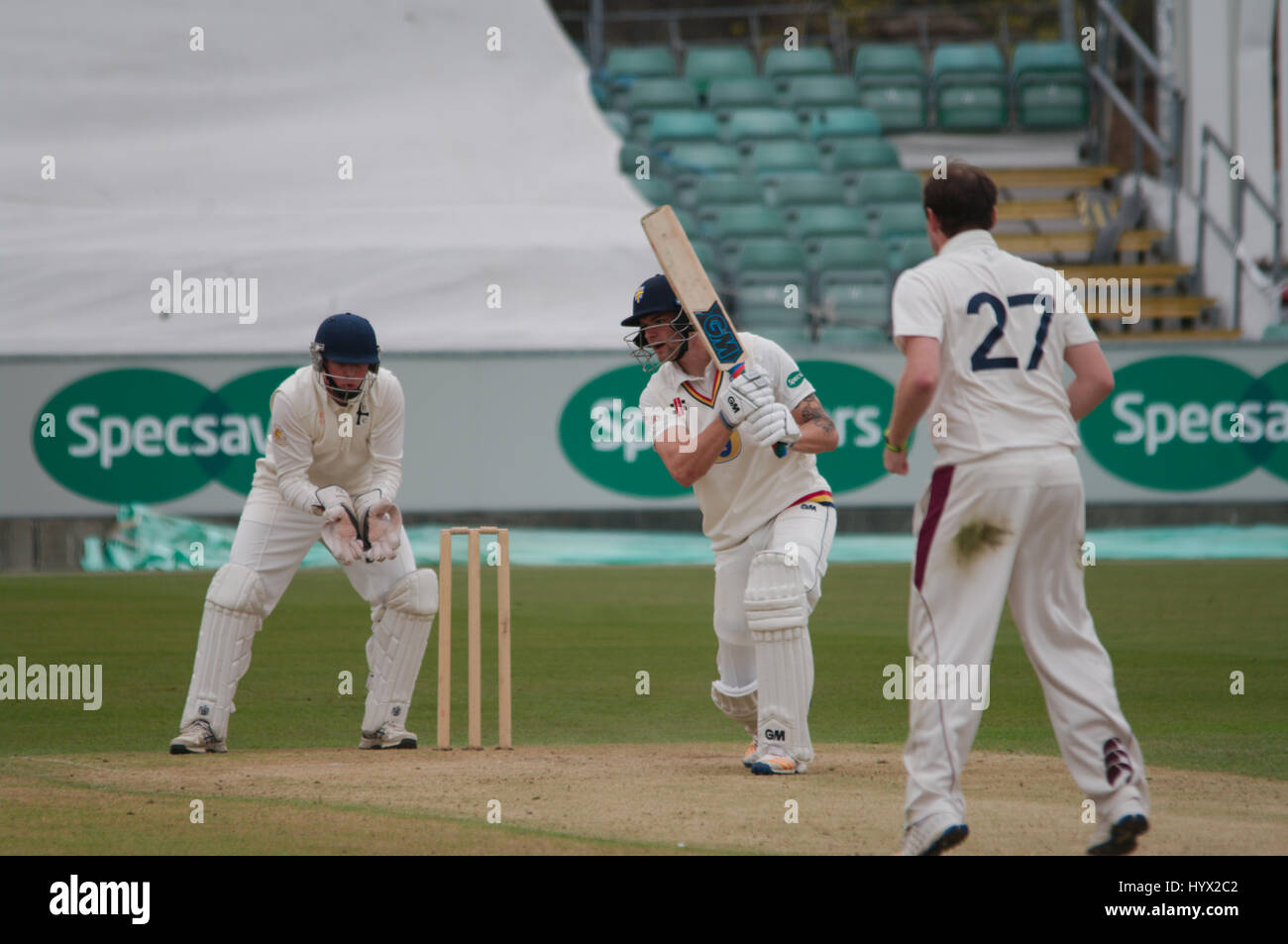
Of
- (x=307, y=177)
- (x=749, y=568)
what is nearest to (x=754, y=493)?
(x=749, y=568)

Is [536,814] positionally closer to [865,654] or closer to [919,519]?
[919,519]

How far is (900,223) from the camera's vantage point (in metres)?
18.4

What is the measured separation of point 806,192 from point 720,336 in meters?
13.8

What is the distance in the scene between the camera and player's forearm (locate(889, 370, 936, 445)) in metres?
3.92

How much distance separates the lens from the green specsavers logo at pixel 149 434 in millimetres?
12945

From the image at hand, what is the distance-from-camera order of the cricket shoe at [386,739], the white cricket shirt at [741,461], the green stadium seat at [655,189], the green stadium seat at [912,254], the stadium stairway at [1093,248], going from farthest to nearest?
the green stadium seat at [655,189], the green stadium seat at [912,254], the stadium stairway at [1093,248], the cricket shoe at [386,739], the white cricket shirt at [741,461]

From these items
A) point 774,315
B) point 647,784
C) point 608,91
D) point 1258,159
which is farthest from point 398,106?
point 647,784

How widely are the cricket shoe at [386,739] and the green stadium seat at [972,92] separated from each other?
1605 cm

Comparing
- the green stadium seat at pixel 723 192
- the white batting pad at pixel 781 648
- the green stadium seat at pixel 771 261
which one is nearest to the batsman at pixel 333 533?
the white batting pad at pixel 781 648

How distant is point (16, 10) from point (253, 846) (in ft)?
54.5

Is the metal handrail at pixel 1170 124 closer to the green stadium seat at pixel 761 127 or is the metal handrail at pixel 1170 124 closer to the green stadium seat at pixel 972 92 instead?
the green stadium seat at pixel 972 92

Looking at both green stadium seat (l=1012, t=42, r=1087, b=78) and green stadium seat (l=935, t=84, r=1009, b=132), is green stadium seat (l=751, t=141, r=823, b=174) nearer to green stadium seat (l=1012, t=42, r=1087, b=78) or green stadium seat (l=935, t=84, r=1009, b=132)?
green stadium seat (l=935, t=84, r=1009, b=132)

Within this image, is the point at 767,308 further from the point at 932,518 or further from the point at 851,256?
the point at 932,518

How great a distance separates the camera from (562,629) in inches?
380
